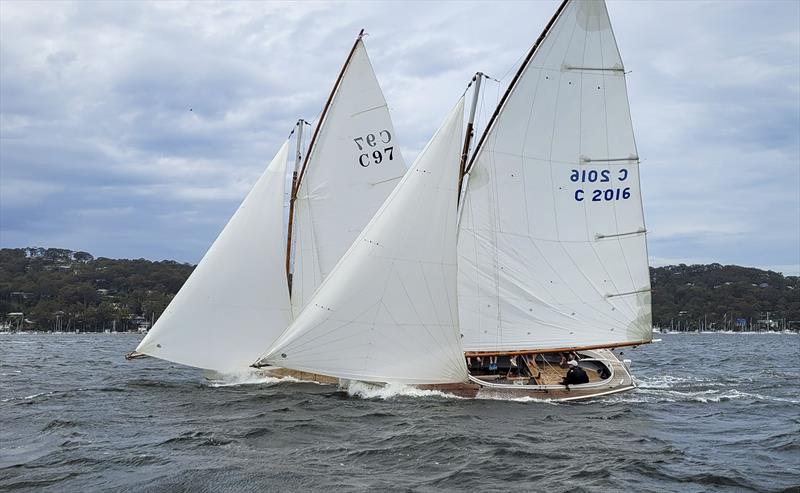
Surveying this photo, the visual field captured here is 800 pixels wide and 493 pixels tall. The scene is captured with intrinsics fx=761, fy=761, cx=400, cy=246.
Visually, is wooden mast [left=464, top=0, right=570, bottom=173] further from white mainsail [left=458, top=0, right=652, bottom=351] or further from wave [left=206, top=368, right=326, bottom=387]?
wave [left=206, top=368, right=326, bottom=387]

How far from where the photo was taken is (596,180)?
81.7 ft

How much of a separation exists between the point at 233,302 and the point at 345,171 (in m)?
7.00

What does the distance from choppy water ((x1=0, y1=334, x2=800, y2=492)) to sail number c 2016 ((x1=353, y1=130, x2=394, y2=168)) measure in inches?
364

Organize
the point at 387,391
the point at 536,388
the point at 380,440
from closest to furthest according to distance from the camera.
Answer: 1. the point at 380,440
2. the point at 387,391
3. the point at 536,388

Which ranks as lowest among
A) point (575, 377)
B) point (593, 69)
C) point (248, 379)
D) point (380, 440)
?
Answer: point (380, 440)

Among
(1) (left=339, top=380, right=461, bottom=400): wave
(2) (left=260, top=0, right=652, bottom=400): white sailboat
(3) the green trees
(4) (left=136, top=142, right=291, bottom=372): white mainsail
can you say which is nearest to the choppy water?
(1) (left=339, top=380, right=461, bottom=400): wave

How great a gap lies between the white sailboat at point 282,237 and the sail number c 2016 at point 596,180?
27.0 feet

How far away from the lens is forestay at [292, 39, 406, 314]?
3023cm

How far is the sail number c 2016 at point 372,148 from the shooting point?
30359mm

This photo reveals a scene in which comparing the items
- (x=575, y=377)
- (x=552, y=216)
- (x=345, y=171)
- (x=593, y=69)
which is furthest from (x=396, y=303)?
(x=593, y=69)

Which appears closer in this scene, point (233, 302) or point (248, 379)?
point (233, 302)

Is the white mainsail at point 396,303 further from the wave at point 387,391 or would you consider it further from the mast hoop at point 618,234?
the mast hoop at point 618,234

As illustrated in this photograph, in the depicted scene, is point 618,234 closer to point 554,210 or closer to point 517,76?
point 554,210

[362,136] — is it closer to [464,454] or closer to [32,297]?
[464,454]
